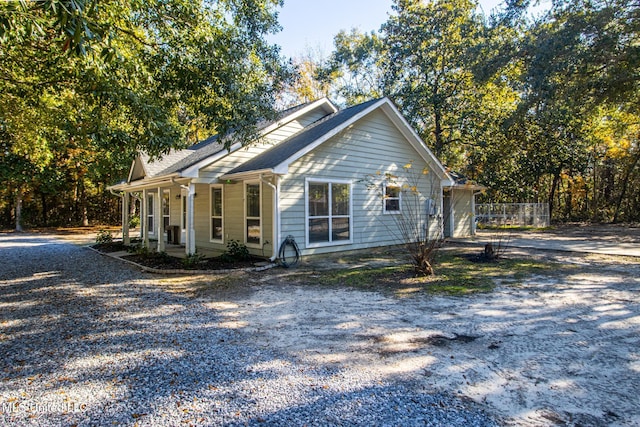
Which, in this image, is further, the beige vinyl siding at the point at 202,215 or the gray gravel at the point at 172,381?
the beige vinyl siding at the point at 202,215

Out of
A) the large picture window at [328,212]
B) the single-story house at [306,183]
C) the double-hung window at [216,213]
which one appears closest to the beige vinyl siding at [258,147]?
the single-story house at [306,183]

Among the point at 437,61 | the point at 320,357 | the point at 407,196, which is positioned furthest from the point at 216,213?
the point at 437,61

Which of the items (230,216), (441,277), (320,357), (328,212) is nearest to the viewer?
(320,357)

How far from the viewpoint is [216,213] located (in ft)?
39.0

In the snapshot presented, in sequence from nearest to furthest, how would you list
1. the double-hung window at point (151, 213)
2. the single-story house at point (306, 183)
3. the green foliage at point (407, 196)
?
the single-story house at point (306, 183) < the green foliage at point (407, 196) < the double-hung window at point (151, 213)

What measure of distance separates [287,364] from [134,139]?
234 inches

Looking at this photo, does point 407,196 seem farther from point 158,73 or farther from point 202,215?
point 158,73

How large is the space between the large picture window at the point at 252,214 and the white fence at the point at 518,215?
1749cm

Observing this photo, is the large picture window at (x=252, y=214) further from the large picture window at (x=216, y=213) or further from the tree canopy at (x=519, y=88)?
the tree canopy at (x=519, y=88)

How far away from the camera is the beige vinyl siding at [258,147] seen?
412 inches

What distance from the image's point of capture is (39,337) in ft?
14.5

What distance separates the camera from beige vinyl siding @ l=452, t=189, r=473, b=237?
53.6 ft

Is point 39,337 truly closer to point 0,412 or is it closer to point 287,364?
point 0,412

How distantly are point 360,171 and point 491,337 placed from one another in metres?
7.63
